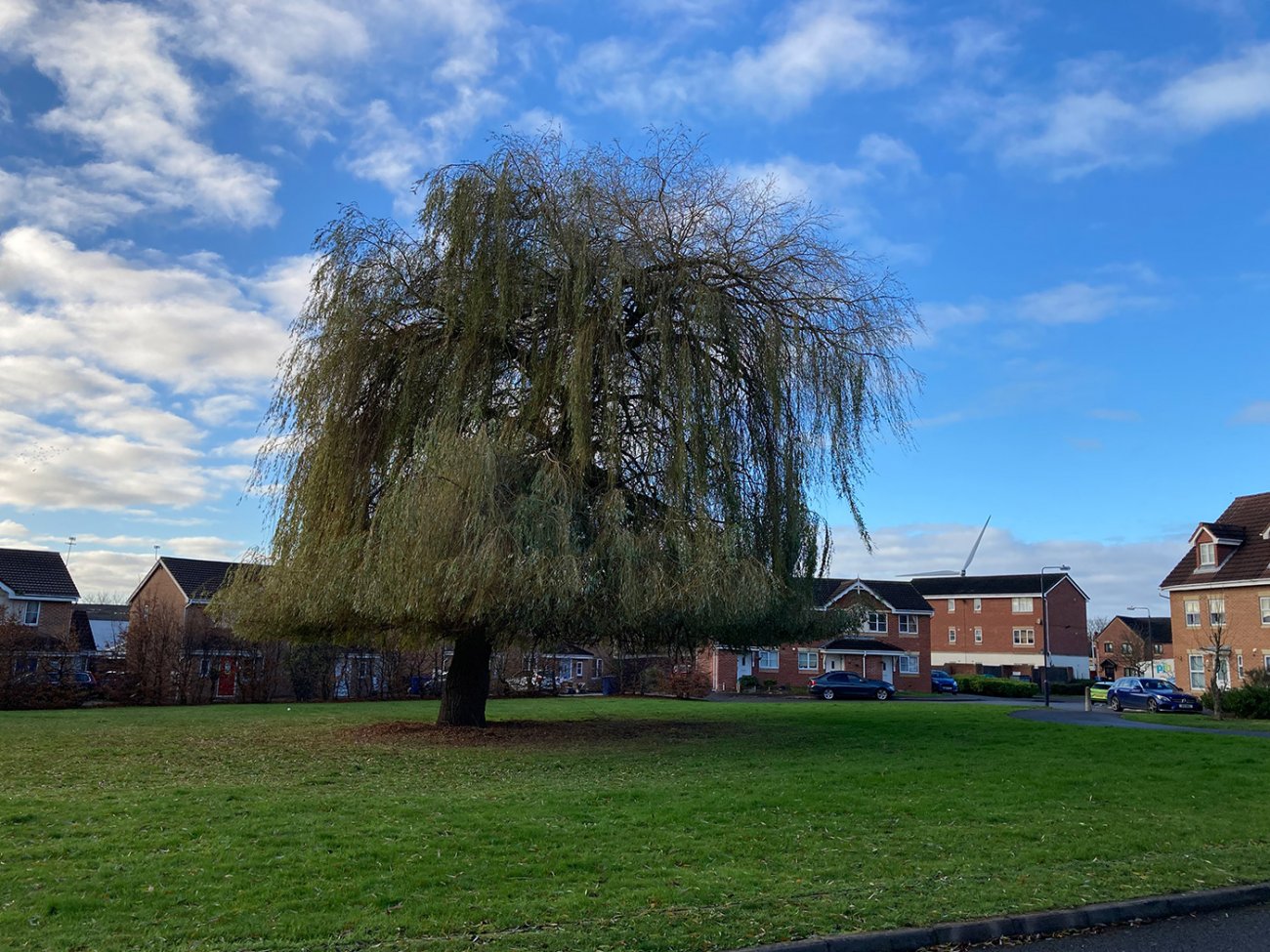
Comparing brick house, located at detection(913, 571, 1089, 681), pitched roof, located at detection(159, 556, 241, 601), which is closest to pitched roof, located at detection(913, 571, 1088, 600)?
brick house, located at detection(913, 571, 1089, 681)

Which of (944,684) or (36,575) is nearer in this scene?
(36,575)

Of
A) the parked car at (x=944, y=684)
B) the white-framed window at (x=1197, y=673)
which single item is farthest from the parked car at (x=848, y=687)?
the parked car at (x=944, y=684)

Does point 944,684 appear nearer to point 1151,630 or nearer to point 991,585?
point 991,585

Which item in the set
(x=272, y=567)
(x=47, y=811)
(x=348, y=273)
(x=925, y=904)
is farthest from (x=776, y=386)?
(x=47, y=811)

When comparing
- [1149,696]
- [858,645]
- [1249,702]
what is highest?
[858,645]

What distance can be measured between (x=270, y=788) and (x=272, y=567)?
6.91 m

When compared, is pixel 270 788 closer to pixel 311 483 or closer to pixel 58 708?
pixel 311 483

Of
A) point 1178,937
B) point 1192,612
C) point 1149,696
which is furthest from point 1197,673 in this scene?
point 1178,937

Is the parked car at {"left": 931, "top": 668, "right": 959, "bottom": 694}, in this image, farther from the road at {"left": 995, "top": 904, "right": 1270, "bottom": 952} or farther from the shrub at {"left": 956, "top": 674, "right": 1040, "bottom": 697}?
the road at {"left": 995, "top": 904, "right": 1270, "bottom": 952}

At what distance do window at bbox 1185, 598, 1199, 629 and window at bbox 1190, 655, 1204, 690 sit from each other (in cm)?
172

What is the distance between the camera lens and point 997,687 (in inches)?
2500

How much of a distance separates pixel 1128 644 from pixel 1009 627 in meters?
19.4

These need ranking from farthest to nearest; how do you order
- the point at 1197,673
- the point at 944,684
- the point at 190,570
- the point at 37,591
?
the point at 944,684 < the point at 190,570 < the point at 1197,673 < the point at 37,591

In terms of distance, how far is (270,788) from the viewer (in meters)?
12.8
